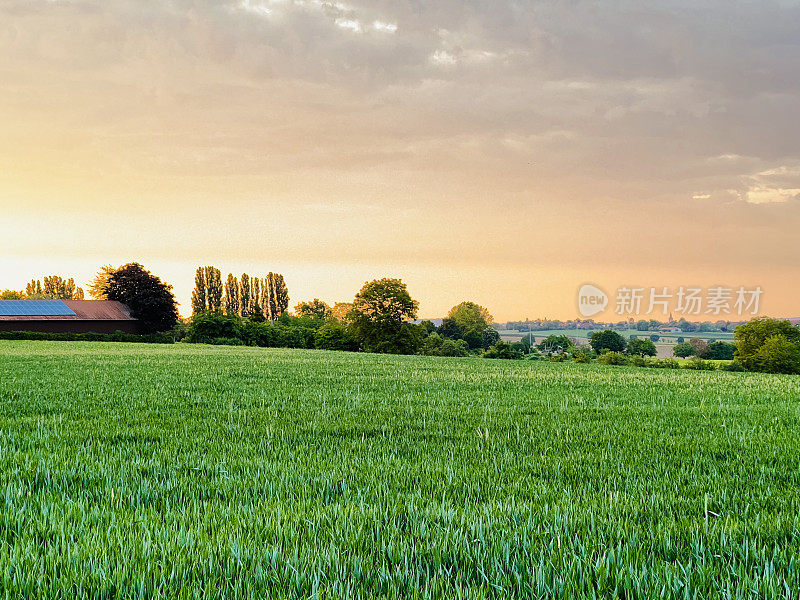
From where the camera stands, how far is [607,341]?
97.2 meters

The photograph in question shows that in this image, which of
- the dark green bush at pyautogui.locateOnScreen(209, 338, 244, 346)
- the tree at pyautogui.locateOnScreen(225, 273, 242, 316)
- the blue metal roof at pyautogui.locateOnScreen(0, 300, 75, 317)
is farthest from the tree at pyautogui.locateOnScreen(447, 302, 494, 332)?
the blue metal roof at pyautogui.locateOnScreen(0, 300, 75, 317)

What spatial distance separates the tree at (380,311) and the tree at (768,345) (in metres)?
39.9

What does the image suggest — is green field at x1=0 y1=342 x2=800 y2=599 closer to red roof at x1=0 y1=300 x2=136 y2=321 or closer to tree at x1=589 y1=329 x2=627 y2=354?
red roof at x1=0 y1=300 x2=136 y2=321

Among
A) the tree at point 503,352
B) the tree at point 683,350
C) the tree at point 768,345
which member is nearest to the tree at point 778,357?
the tree at point 768,345

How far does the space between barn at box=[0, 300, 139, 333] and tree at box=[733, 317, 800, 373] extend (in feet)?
272

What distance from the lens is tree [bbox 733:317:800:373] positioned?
2275 inches

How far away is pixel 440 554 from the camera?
2.74m

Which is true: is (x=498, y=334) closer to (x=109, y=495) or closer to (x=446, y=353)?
(x=446, y=353)

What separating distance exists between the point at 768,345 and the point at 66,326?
90526 millimetres

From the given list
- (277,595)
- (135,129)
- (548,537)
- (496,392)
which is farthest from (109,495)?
(135,129)

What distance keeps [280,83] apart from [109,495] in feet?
131

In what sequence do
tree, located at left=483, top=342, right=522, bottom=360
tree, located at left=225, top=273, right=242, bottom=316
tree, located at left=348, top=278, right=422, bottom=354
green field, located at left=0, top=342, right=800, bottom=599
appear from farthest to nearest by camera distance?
1. tree, located at left=225, top=273, right=242, bottom=316
2. tree, located at left=348, top=278, right=422, bottom=354
3. tree, located at left=483, top=342, right=522, bottom=360
4. green field, located at left=0, top=342, right=800, bottom=599

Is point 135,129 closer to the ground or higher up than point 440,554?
higher up

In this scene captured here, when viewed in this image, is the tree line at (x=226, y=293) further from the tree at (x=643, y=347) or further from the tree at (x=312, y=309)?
the tree at (x=643, y=347)
